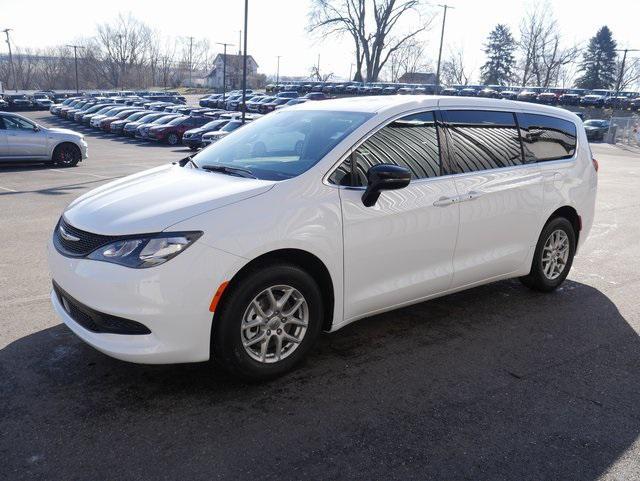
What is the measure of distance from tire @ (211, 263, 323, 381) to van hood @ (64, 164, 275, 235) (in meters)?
0.50

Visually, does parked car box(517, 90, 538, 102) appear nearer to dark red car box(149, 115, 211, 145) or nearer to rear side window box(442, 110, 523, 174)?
dark red car box(149, 115, 211, 145)

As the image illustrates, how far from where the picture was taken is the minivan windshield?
380 cm

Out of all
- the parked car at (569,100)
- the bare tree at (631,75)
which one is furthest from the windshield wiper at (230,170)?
the bare tree at (631,75)

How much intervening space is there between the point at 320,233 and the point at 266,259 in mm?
382

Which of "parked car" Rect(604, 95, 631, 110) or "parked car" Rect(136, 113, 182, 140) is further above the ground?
"parked car" Rect(604, 95, 631, 110)

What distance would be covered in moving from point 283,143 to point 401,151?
0.90 m

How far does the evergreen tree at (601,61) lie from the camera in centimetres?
7900

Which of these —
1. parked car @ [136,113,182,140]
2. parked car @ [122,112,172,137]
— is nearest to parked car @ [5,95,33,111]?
parked car @ [122,112,172,137]

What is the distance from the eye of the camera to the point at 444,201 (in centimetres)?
414

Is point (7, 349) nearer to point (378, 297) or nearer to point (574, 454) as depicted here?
point (378, 297)

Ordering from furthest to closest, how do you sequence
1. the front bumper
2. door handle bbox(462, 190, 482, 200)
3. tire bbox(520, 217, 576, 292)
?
tire bbox(520, 217, 576, 292)
door handle bbox(462, 190, 482, 200)
the front bumper

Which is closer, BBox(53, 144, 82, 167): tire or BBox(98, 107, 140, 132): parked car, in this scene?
BBox(53, 144, 82, 167): tire

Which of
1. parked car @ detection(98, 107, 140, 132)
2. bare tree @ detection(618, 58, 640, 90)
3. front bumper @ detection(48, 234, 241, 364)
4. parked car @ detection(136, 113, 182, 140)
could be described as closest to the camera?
front bumper @ detection(48, 234, 241, 364)

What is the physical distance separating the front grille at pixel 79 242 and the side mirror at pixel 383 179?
158 centimetres
